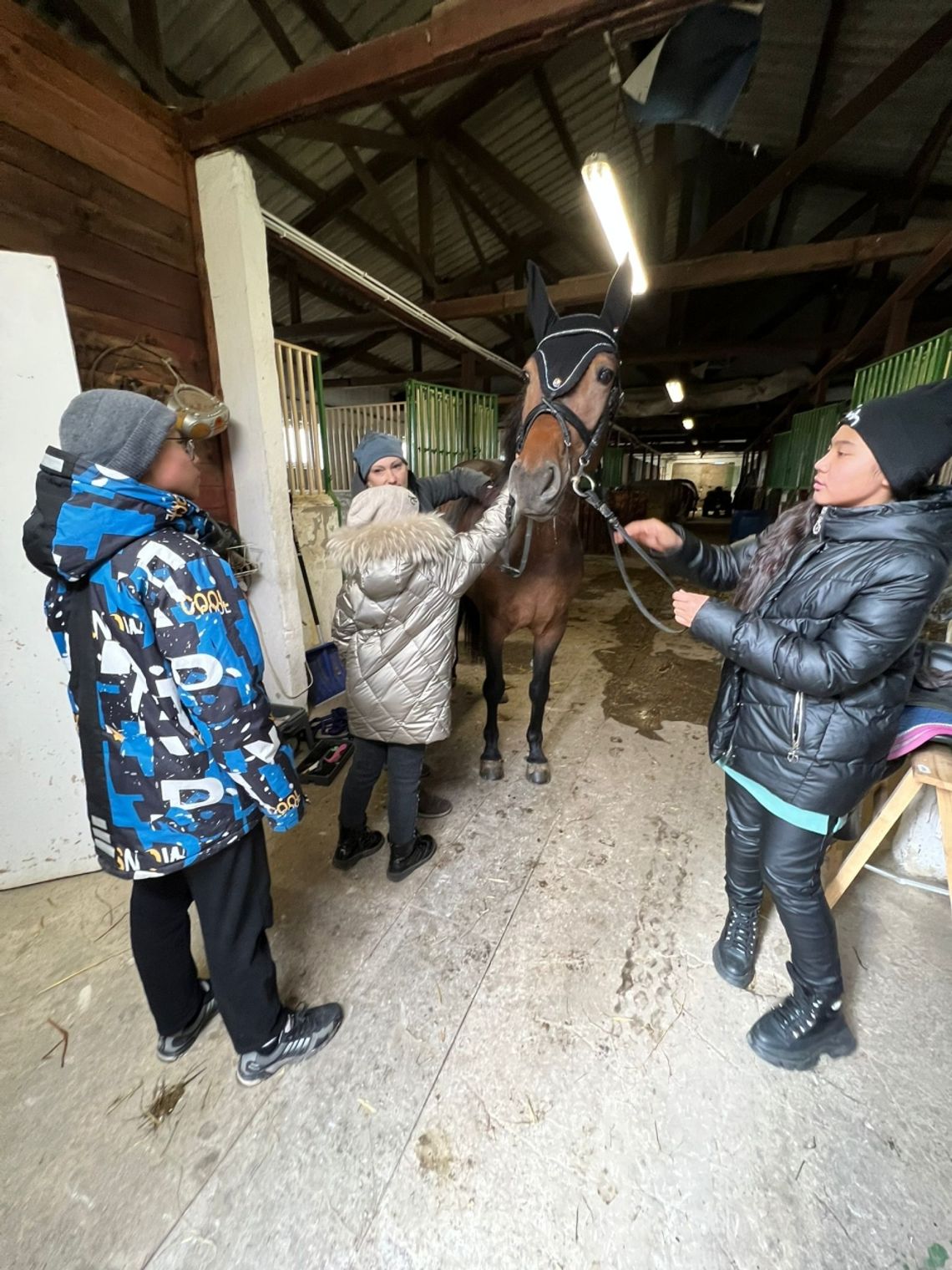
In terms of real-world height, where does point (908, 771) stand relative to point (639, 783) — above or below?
above

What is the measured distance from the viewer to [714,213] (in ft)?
21.0

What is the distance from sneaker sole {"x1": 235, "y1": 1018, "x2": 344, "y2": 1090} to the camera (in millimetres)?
1291

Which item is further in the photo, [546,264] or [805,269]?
[546,264]

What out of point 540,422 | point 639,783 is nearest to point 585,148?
point 540,422

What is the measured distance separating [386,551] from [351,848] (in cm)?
131

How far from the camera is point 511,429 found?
2322 millimetres

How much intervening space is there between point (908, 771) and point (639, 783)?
1338 mm

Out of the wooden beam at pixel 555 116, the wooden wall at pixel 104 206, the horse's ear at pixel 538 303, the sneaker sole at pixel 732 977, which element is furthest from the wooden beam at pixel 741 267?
the sneaker sole at pixel 732 977

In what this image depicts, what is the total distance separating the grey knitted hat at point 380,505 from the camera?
5.34 ft

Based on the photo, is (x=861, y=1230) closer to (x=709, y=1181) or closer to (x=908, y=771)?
(x=709, y=1181)

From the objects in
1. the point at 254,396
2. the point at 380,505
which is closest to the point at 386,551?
the point at 380,505

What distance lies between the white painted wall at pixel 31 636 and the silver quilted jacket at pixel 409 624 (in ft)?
3.73

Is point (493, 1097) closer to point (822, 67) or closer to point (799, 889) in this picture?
point (799, 889)

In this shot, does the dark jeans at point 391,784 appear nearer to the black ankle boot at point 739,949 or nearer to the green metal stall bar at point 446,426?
the black ankle boot at point 739,949
